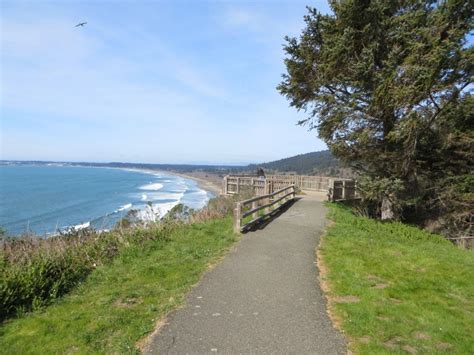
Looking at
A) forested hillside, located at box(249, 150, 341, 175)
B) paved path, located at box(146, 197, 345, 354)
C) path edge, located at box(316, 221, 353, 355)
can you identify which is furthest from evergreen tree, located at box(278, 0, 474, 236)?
forested hillside, located at box(249, 150, 341, 175)

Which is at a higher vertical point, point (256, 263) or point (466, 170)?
point (466, 170)

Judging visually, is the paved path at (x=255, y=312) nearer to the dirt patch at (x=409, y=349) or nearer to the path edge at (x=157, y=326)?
the path edge at (x=157, y=326)

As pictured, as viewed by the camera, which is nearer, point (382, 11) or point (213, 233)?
point (213, 233)

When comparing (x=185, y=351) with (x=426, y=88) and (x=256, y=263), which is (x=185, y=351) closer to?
(x=256, y=263)

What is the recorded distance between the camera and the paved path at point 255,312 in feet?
13.5

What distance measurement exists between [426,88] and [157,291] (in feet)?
34.6

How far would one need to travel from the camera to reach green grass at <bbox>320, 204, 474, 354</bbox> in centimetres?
424

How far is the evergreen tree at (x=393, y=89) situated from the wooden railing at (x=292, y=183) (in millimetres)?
4855

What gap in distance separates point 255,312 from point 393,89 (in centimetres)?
952

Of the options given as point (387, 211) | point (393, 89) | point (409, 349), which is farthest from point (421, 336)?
point (387, 211)

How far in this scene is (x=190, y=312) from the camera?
5.08 m

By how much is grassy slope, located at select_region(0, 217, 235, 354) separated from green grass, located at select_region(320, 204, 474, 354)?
2961 millimetres

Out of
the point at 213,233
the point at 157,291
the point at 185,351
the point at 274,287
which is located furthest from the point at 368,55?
the point at 185,351

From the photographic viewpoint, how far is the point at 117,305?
5.57 meters
